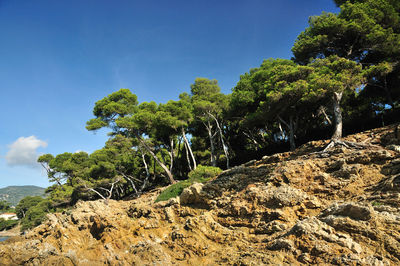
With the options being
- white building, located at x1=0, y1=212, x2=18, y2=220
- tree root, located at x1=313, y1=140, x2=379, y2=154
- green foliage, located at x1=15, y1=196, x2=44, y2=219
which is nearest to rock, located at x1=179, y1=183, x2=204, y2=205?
tree root, located at x1=313, y1=140, x2=379, y2=154

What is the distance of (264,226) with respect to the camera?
5.53 m

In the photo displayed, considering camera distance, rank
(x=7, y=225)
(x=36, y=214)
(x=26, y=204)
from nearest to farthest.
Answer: (x=36, y=214) → (x=7, y=225) → (x=26, y=204)

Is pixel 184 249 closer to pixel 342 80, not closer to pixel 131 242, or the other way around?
pixel 131 242

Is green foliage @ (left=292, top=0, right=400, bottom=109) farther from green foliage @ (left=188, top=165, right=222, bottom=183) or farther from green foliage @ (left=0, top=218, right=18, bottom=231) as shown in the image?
green foliage @ (left=0, top=218, right=18, bottom=231)

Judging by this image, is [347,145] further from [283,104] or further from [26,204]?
[26,204]

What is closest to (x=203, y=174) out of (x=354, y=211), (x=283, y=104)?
(x=283, y=104)

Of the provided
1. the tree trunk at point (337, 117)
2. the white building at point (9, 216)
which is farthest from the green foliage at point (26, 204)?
the tree trunk at point (337, 117)

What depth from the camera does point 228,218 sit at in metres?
6.41

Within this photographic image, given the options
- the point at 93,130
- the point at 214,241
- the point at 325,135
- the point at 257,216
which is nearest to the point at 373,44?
the point at 325,135

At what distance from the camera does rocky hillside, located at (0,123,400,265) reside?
13.1 ft

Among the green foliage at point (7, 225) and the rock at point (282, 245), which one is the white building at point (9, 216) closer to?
the green foliage at point (7, 225)

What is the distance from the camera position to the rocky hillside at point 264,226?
3.98 metres

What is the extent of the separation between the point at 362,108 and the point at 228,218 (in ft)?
63.0

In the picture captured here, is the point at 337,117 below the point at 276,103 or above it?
below
